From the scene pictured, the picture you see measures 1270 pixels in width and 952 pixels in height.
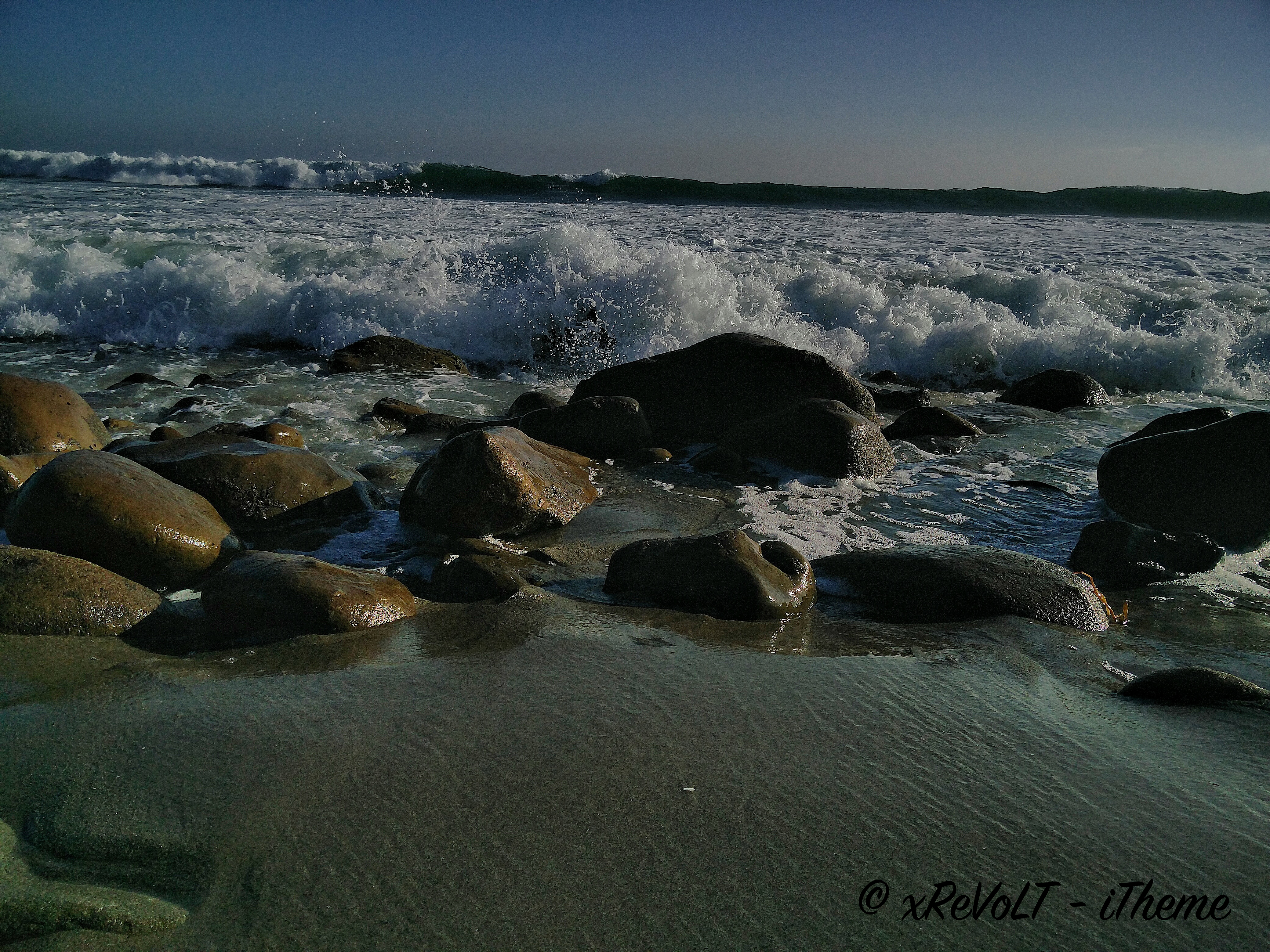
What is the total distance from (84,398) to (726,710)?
19.2 feet

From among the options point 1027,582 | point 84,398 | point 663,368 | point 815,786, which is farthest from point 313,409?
point 815,786

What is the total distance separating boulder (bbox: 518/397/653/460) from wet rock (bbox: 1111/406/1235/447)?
8.45ft

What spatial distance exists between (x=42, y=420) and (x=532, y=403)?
2834mm

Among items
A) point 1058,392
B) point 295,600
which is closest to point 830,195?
point 1058,392

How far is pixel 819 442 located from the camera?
4.98 m

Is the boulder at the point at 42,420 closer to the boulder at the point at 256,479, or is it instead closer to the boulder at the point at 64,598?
the boulder at the point at 256,479

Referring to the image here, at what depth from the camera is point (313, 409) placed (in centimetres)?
640

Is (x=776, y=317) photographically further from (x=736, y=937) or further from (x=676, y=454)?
(x=736, y=937)

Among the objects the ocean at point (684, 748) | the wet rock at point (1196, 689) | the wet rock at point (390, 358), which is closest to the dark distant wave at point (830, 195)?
the wet rock at point (390, 358)

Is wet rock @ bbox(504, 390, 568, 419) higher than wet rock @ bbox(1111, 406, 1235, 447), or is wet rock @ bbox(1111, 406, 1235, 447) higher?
wet rock @ bbox(1111, 406, 1235, 447)

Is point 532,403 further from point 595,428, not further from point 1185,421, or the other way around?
point 1185,421

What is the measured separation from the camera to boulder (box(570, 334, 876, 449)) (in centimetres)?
574

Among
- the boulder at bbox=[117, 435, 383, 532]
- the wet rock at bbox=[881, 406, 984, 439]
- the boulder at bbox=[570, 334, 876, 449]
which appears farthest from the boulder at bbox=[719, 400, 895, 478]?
the boulder at bbox=[117, 435, 383, 532]

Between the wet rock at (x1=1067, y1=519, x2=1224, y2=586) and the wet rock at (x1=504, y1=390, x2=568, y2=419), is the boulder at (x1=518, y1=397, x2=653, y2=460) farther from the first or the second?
the wet rock at (x1=1067, y1=519, x2=1224, y2=586)
